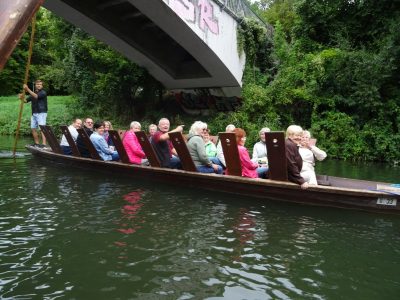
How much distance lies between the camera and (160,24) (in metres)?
13.9

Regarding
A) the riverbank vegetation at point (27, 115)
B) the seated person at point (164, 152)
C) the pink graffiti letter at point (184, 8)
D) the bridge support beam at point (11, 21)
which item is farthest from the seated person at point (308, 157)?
the riverbank vegetation at point (27, 115)

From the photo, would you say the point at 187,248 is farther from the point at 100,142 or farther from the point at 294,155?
the point at 100,142

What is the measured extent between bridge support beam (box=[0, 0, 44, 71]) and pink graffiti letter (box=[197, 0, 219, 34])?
13.2 meters

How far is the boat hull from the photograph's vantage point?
5.64 meters

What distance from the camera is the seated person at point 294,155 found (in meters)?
6.02

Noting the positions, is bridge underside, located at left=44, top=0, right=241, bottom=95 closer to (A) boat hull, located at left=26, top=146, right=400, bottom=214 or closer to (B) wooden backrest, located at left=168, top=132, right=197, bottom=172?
(A) boat hull, located at left=26, top=146, right=400, bottom=214

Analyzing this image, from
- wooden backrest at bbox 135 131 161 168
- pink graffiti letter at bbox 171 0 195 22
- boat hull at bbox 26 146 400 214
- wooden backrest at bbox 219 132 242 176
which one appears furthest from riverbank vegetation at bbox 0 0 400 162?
wooden backrest at bbox 219 132 242 176

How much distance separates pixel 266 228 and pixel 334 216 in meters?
1.07

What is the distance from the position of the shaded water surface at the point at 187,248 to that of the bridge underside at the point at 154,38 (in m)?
8.09

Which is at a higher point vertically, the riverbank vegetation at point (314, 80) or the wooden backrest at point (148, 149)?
the riverbank vegetation at point (314, 80)

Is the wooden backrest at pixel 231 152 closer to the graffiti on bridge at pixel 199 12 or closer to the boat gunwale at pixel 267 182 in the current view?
the boat gunwale at pixel 267 182

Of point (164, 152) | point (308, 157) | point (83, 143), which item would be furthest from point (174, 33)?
point (308, 157)

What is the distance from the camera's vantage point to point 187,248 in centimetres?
439

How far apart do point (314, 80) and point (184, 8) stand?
4935mm
